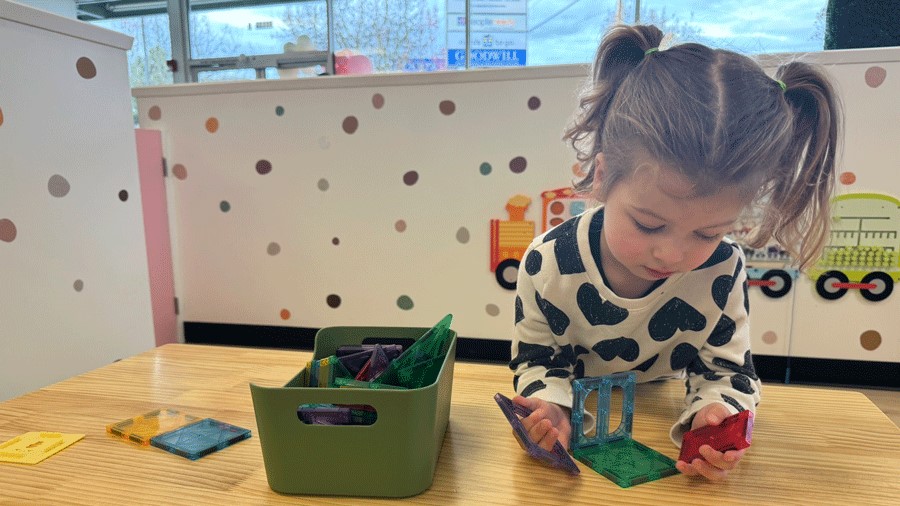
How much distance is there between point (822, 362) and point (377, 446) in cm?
162

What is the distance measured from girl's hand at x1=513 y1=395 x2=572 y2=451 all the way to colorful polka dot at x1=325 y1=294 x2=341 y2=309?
4.77 feet

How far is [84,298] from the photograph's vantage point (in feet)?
3.56

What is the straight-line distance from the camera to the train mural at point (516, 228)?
165 centimetres

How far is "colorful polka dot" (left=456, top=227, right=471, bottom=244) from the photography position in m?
1.74

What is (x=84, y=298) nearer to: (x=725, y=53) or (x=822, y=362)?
(x=725, y=53)

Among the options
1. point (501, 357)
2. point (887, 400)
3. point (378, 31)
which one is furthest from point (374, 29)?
point (887, 400)

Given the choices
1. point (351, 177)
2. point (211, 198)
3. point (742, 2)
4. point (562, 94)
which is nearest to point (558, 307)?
point (562, 94)

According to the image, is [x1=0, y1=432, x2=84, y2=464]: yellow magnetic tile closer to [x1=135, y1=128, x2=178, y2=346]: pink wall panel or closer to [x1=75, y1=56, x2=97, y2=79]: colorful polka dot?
[x1=75, y1=56, x2=97, y2=79]: colorful polka dot

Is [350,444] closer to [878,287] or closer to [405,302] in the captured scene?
[405,302]

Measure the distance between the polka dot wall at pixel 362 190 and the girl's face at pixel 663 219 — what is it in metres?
1.16

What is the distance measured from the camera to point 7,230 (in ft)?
3.08

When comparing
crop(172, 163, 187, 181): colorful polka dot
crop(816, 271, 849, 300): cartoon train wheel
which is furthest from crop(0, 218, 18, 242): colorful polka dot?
crop(816, 271, 849, 300): cartoon train wheel

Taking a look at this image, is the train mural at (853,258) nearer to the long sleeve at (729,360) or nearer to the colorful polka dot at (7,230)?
the long sleeve at (729,360)

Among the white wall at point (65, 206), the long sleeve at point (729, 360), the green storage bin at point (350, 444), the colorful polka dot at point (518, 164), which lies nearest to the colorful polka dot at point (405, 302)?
the colorful polka dot at point (518, 164)
